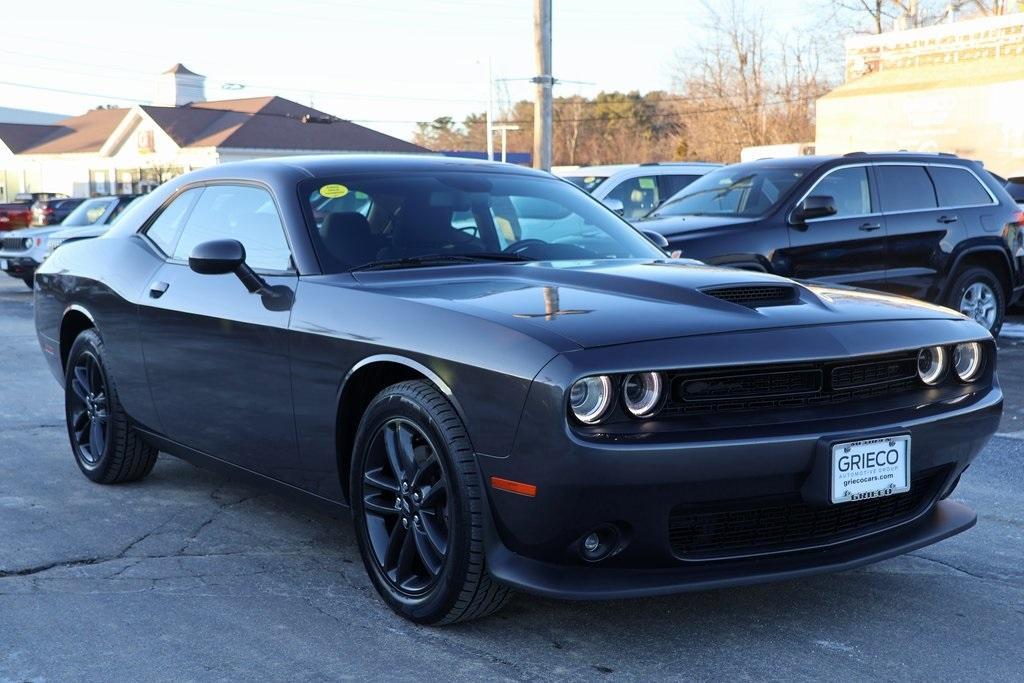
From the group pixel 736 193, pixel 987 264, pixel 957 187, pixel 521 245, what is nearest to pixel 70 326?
pixel 521 245

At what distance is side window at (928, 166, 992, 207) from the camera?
10.3 metres

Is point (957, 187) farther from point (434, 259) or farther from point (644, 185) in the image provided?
point (434, 259)

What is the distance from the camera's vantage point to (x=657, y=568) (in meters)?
3.41

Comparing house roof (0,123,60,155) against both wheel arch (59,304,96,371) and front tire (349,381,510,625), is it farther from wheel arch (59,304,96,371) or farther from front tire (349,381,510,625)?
front tire (349,381,510,625)

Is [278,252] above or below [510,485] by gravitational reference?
above

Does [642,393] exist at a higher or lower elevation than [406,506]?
higher

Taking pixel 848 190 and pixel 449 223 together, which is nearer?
pixel 449 223

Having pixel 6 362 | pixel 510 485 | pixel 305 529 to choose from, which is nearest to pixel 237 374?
pixel 305 529

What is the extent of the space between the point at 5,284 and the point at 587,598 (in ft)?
63.3

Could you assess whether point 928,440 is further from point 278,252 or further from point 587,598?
point 278,252

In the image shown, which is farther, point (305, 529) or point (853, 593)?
point (305, 529)

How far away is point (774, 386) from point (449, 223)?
5.54ft

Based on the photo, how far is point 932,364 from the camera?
3881mm

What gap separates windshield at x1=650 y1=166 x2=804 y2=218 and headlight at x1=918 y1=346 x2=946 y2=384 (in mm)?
5948
